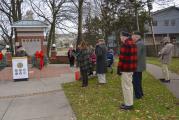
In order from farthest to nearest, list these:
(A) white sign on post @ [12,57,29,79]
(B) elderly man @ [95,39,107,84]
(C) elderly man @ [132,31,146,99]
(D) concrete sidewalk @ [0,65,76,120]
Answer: (A) white sign on post @ [12,57,29,79] < (B) elderly man @ [95,39,107,84] < (C) elderly man @ [132,31,146,99] < (D) concrete sidewalk @ [0,65,76,120]

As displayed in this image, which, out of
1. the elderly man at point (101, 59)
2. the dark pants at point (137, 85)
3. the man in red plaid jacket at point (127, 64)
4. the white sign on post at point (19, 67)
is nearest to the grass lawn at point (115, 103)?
the dark pants at point (137, 85)

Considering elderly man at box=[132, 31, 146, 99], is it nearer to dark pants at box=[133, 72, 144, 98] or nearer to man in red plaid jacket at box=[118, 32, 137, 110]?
dark pants at box=[133, 72, 144, 98]

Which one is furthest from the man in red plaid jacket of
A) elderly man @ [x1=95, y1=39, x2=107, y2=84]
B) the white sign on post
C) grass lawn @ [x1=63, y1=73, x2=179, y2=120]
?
the white sign on post

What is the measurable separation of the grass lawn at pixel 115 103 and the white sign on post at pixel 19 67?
10.9 feet

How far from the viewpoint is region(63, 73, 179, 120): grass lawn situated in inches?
308

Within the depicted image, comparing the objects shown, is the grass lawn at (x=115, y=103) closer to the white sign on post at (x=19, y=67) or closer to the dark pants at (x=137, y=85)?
the dark pants at (x=137, y=85)

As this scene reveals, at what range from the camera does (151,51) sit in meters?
46.6

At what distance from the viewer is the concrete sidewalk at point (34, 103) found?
8.29 meters

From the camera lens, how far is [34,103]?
32.7 ft

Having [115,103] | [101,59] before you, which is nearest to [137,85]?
[115,103]

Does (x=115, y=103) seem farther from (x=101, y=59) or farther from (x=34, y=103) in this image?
(x=101, y=59)

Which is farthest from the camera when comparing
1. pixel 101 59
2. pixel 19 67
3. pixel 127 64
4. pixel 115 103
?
pixel 19 67

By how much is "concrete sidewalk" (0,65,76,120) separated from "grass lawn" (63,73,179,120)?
30 cm

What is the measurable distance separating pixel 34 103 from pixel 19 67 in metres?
5.71
